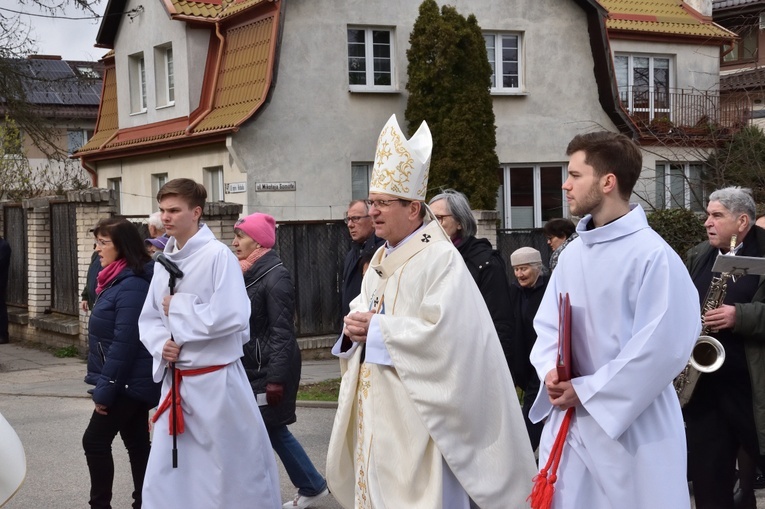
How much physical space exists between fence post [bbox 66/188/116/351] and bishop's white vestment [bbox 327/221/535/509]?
1129 cm

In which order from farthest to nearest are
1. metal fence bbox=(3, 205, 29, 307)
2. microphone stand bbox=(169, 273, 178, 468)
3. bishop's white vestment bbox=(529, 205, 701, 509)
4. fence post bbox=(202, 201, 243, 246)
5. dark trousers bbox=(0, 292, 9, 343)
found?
metal fence bbox=(3, 205, 29, 307), dark trousers bbox=(0, 292, 9, 343), fence post bbox=(202, 201, 243, 246), microphone stand bbox=(169, 273, 178, 468), bishop's white vestment bbox=(529, 205, 701, 509)

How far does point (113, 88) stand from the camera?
28000mm

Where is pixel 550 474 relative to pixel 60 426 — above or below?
above

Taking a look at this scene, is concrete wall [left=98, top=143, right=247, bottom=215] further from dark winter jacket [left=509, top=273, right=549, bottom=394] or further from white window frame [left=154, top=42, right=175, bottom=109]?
dark winter jacket [left=509, top=273, right=549, bottom=394]

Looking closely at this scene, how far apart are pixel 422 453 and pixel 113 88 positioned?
2453 centimetres

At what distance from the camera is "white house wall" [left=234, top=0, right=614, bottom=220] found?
21344mm

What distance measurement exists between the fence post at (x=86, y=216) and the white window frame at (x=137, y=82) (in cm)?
996

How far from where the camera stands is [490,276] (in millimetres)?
7145

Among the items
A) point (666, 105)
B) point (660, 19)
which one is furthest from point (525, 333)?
point (660, 19)

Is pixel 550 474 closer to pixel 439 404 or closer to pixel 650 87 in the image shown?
pixel 439 404

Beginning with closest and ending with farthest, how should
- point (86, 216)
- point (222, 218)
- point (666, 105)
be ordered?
point (222, 218) < point (86, 216) < point (666, 105)

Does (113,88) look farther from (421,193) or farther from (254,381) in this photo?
(421,193)

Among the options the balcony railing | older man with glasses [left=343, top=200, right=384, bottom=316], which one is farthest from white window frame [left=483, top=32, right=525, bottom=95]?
older man with glasses [left=343, top=200, right=384, bottom=316]

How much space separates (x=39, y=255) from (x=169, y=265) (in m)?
12.6
